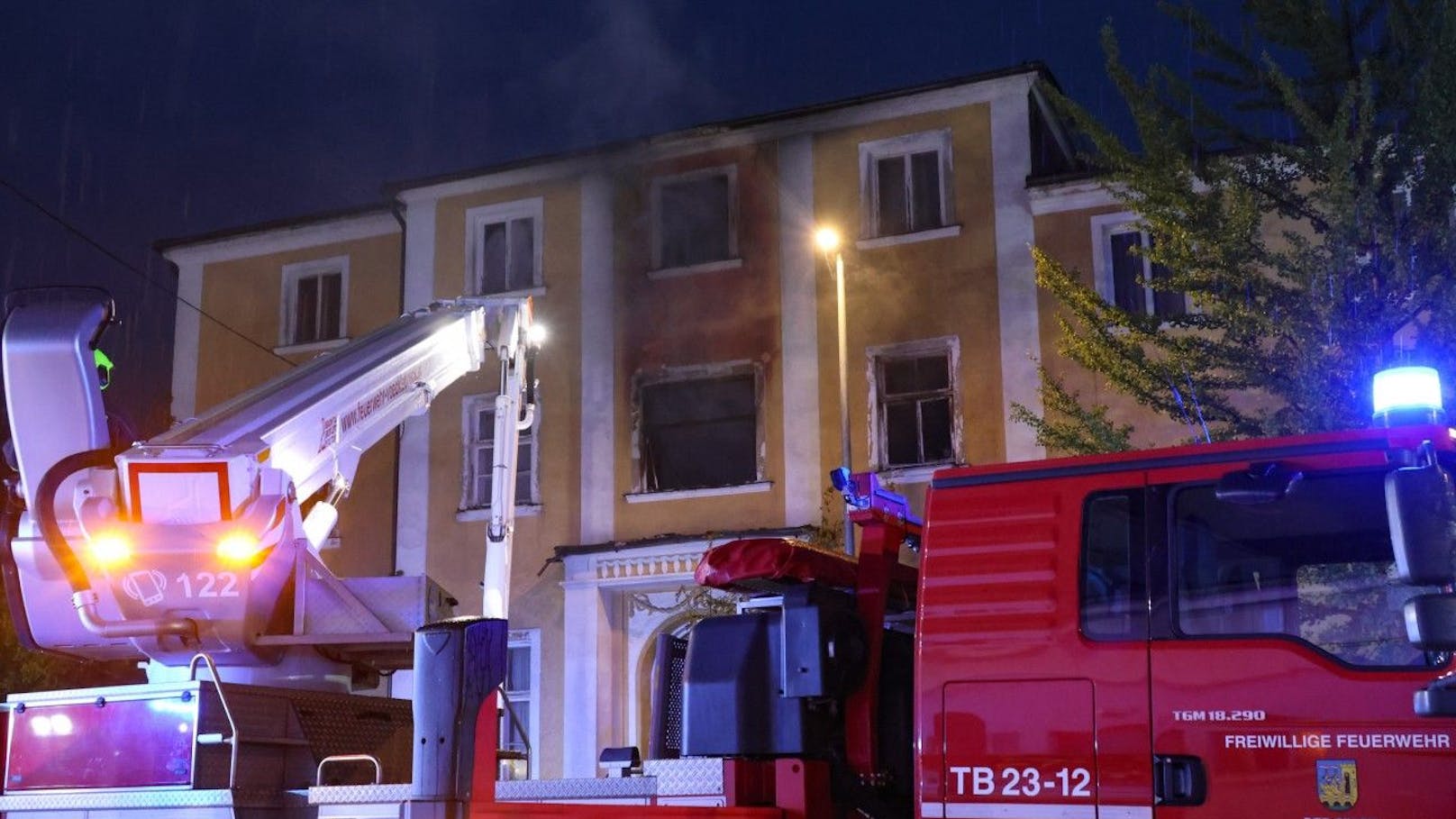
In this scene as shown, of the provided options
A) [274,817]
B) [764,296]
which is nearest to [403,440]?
[764,296]

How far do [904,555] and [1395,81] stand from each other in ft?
25.0

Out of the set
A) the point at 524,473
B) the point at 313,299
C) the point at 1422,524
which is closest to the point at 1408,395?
the point at 1422,524

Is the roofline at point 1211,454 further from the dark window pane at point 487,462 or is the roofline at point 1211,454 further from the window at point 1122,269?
the dark window pane at point 487,462

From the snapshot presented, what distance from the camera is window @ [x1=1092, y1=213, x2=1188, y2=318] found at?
18.1 metres

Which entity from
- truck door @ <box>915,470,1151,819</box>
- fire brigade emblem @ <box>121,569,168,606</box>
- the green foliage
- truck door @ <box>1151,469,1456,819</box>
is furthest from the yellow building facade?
truck door @ <box>1151,469,1456,819</box>

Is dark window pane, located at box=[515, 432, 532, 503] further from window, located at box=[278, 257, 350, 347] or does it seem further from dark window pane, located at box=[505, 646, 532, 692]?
window, located at box=[278, 257, 350, 347]

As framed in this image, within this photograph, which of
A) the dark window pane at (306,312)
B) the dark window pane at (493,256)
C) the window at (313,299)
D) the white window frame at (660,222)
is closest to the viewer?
the white window frame at (660,222)

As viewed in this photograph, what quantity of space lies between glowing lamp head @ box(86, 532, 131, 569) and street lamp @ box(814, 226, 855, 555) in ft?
33.3

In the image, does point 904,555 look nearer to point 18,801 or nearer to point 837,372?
point 18,801

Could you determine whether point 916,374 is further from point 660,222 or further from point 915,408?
point 660,222

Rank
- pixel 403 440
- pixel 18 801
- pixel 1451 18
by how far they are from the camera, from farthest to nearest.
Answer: pixel 403 440, pixel 1451 18, pixel 18 801

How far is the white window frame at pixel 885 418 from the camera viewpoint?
18.4m

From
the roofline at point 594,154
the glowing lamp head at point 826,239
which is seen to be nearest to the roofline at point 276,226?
the roofline at point 594,154

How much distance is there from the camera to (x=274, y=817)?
643 centimetres
